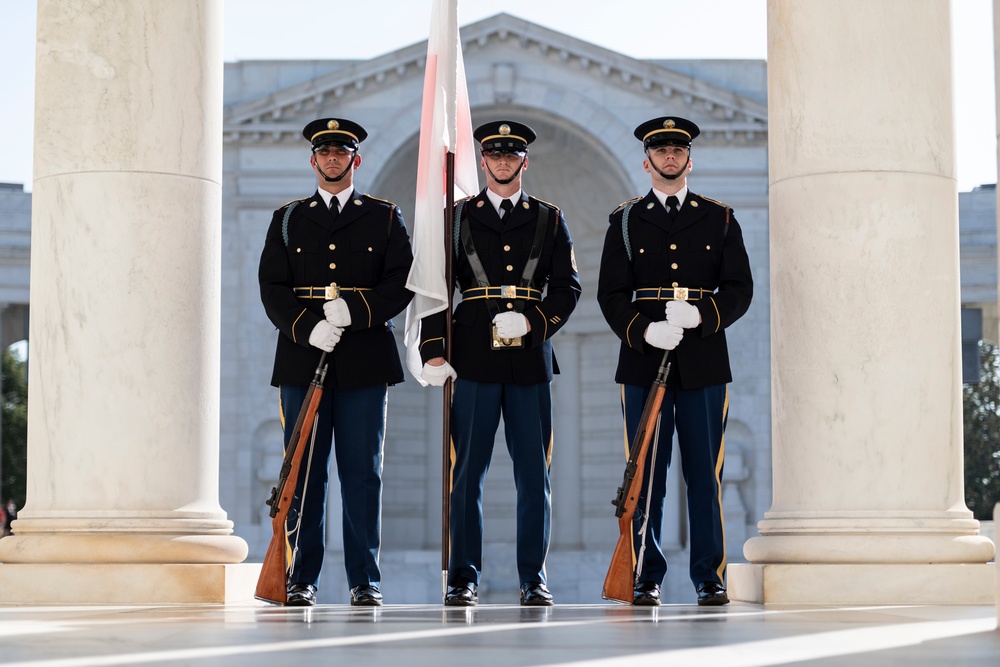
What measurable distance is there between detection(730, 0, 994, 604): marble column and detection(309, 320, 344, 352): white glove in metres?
3.95

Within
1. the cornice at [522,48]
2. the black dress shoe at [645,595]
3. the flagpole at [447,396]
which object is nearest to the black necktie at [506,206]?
the flagpole at [447,396]

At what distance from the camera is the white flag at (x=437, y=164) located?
13211 mm

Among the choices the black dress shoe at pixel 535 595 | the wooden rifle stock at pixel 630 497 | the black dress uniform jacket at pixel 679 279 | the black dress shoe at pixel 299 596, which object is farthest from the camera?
the black dress uniform jacket at pixel 679 279

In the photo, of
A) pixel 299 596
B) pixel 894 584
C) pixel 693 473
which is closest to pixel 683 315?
pixel 693 473

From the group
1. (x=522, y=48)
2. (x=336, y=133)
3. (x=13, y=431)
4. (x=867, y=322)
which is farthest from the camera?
(x=13, y=431)

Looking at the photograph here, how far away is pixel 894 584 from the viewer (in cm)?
1253

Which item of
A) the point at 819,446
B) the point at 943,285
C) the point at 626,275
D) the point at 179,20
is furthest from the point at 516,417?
the point at 179,20

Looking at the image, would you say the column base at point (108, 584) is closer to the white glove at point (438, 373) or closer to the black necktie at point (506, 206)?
the white glove at point (438, 373)

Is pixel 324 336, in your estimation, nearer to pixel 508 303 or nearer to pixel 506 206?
pixel 508 303

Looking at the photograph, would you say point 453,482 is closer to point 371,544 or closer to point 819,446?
point 371,544

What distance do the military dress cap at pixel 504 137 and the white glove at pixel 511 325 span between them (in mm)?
1485

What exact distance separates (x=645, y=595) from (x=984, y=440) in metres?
66.0

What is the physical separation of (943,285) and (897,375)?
3.04ft

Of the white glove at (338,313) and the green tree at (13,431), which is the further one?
the green tree at (13,431)
